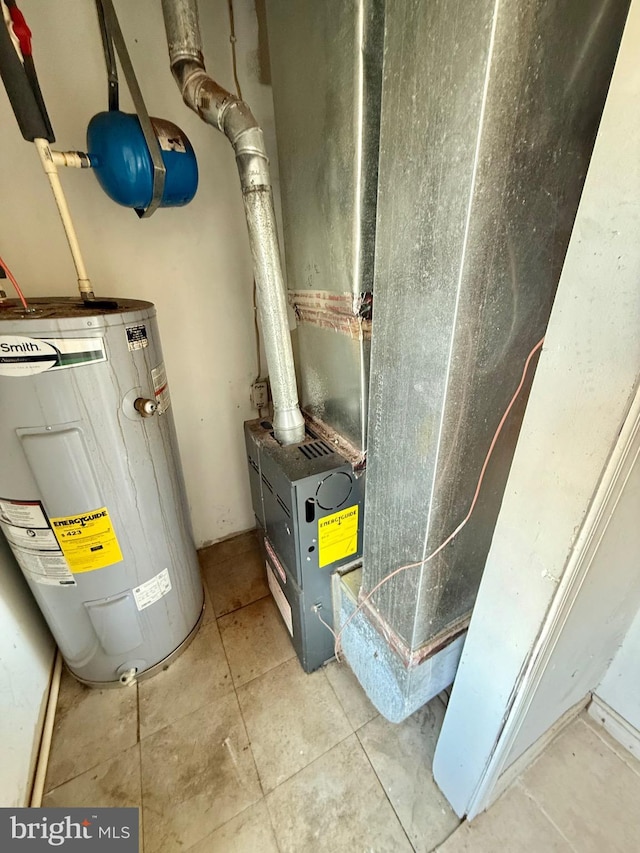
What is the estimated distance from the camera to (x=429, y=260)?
22.1 inches

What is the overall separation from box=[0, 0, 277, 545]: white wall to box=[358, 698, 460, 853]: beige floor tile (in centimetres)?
118

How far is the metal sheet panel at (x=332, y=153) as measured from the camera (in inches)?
26.4

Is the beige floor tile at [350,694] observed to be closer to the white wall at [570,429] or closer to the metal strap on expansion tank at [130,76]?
the white wall at [570,429]

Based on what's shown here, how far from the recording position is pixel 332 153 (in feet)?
2.55

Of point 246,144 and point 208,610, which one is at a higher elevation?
point 246,144

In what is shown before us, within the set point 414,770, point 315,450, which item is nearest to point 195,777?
point 414,770

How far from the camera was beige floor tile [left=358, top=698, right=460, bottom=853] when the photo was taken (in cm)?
91

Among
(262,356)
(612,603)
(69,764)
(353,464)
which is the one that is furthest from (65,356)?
(612,603)

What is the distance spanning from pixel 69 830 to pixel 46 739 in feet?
1.08

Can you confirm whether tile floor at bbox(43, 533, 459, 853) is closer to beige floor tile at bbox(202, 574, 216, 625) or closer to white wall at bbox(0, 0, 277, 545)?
beige floor tile at bbox(202, 574, 216, 625)

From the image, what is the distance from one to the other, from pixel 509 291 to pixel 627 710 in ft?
4.30

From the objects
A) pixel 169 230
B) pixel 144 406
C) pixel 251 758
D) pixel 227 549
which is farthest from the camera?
pixel 227 549

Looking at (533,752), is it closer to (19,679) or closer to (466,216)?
(466,216)

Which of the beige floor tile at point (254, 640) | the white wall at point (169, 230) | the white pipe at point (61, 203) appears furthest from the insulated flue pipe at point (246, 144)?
the beige floor tile at point (254, 640)
